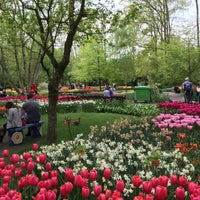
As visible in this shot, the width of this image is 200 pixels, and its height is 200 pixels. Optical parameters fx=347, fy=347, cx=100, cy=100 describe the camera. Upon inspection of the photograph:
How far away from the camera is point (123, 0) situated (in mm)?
38031

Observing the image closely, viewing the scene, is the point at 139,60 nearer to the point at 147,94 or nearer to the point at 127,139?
the point at 147,94

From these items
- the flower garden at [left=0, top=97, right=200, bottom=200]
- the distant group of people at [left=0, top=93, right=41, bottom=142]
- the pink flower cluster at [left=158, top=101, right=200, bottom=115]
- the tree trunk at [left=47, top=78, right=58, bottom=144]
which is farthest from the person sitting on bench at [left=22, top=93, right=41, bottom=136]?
the pink flower cluster at [left=158, top=101, right=200, bottom=115]

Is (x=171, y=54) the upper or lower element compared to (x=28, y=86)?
upper

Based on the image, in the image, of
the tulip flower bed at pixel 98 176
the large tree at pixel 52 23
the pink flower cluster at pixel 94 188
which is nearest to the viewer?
the pink flower cluster at pixel 94 188

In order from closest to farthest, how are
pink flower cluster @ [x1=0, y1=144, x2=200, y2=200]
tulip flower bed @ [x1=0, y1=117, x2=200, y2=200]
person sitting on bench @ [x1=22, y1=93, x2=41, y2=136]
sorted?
pink flower cluster @ [x1=0, y1=144, x2=200, y2=200] < tulip flower bed @ [x1=0, y1=117, x2=200, y2=200] < person sitting on bench @ [x1=22, y1=93, x2=41, y2=136]

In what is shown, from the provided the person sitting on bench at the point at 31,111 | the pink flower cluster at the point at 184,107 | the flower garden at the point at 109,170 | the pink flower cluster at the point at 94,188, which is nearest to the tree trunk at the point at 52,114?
the person sitting on bench at the point at 31,111

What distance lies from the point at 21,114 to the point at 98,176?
731 centimetres

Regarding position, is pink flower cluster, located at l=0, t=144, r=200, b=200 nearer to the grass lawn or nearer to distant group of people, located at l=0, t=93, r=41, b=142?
the grass lawn

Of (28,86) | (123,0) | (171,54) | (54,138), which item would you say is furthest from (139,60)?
(54,138)

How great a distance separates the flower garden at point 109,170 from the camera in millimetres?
2676

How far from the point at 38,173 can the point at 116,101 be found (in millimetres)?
14269

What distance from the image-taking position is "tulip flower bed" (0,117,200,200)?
2621 mm

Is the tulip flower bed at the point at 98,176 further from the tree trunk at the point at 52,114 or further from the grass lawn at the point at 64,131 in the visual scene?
the tree trunk at the point at 52,114

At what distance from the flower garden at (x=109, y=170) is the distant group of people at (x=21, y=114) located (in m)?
3.55
